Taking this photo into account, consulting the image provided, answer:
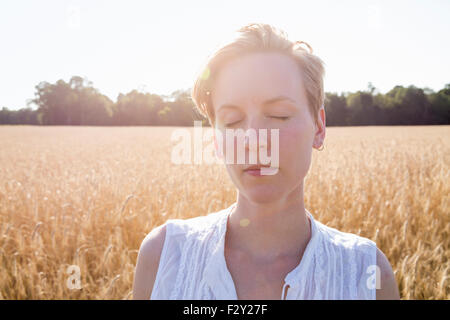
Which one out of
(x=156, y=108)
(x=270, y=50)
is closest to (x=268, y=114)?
(x=270, y=50)

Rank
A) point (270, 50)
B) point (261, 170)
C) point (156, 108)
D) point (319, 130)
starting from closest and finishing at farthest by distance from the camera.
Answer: point (261, 170)
point (270, 50)
point (319, 130)
point (156, 108)

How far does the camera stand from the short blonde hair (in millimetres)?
1109

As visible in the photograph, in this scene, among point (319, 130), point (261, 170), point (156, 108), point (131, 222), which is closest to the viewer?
point (261, 170)

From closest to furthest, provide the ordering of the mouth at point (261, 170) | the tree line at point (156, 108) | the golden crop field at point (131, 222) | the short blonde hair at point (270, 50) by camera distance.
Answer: the mouth at point (261, 170), the short blonde hair at point (270, 50), the golden crop field at point (131, 222), the tree line at point (156, 108)

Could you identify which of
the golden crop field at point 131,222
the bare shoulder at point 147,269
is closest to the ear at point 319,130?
the bare shoulder at point 147,269

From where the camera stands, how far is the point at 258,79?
3.44 feet

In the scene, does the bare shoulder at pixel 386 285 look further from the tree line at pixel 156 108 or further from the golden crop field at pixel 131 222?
the tree line at pixel 156 108

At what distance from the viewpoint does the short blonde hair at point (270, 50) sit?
1109mm

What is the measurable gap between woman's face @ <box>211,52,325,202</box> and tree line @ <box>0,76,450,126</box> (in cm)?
3976

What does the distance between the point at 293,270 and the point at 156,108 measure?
60489 millimetres

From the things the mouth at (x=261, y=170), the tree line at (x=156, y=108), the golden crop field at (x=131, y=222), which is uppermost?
the tree line at (x=156, y=108)

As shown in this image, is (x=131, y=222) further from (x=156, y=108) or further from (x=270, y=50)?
(x=156, y=108)

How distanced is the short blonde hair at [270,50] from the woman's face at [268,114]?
0.11ft
